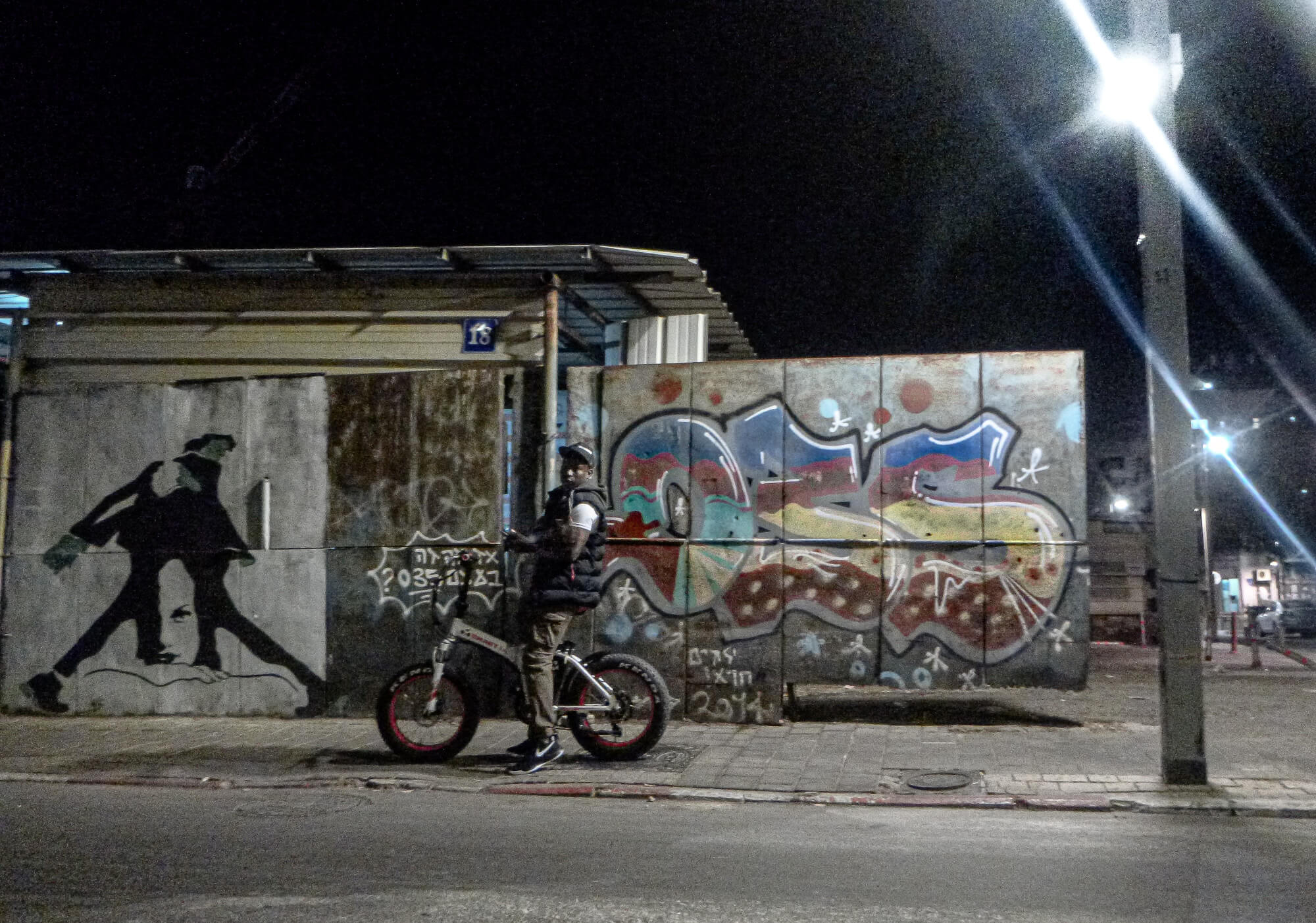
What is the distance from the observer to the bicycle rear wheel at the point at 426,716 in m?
8.34

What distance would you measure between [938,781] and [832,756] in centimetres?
107

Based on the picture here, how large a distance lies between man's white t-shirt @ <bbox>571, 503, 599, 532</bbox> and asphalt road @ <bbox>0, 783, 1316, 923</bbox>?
1943 mm

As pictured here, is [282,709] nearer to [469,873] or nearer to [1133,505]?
[469,873]

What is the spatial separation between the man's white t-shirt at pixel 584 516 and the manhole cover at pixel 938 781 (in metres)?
2.80

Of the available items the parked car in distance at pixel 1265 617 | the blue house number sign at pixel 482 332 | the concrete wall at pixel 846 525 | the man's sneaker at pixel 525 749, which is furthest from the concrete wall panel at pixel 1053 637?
the parked car in distance at pixel 1265 617

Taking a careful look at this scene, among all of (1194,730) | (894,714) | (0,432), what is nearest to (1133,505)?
(894,714)

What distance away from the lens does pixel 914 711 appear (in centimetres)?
1046

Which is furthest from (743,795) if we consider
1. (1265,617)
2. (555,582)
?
(1265,617)

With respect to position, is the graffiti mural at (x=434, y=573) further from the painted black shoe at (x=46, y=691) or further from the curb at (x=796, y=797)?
the painted black shoe at (x=46, y=691)

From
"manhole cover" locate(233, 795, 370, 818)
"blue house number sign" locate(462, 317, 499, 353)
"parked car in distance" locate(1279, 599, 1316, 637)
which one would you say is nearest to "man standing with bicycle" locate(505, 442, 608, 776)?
"manhole cover" locate(233, 795, 370, 818)

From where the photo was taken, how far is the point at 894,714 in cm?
1027

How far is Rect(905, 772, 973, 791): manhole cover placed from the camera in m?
7.25

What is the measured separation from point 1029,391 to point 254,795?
22.2 ft

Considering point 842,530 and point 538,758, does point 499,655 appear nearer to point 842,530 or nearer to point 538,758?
point 538,758
